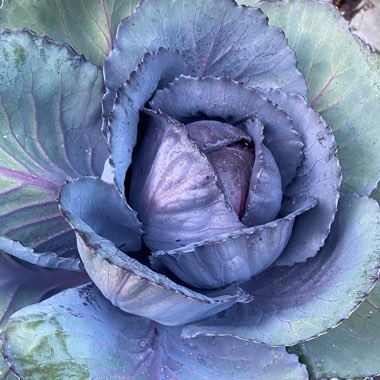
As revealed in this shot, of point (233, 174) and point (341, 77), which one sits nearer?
point (233, 174)

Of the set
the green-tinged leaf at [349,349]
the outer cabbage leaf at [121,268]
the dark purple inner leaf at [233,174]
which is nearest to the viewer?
the outer cabbage leaf at [121,268]

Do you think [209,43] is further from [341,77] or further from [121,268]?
[121,268]

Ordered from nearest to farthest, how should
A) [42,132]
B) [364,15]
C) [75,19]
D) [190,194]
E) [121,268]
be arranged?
[121,268]
[190,194]
[42,132]
[75,19]
[364,15]

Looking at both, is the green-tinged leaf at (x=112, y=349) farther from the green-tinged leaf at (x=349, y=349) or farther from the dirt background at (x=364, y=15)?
the dirt background at (x=364, y=15)

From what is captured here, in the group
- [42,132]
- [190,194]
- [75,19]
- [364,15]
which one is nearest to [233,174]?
[190,194]

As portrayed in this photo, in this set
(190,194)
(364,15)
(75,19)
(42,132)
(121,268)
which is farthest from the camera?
(364,15)

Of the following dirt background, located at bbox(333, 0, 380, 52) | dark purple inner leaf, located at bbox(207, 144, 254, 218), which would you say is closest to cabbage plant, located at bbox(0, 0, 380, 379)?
dark purple inner leaf, located at bbox(207, 144, 254, 218)

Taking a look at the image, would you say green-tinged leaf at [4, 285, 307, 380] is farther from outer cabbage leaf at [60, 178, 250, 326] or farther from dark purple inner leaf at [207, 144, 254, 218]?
dark purple inner leaf at [207, 144, 254, 218]

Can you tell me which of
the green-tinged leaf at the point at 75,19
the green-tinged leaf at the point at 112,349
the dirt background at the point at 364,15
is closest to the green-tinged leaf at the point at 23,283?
the green-tinged leaf at the point at 112,349
